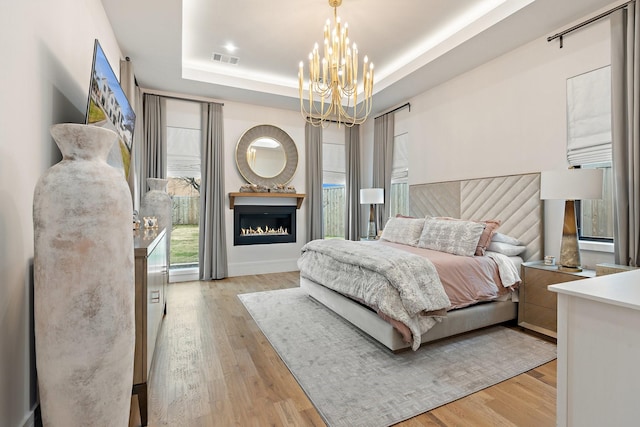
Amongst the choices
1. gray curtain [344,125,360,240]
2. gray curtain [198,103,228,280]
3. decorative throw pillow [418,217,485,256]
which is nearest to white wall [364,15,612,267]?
decorative throw pillow [418,217,485,256]

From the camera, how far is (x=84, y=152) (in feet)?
3.90

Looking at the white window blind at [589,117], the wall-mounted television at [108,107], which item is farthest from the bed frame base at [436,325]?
the wall-mounted television at [108,107]

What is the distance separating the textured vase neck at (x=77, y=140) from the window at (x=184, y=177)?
13.3 feet

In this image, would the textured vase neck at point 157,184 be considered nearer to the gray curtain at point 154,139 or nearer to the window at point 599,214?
the gray curtain at point 154,139

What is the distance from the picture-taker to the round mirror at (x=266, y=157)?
17.8 feet

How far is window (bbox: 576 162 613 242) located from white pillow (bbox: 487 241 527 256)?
1.76 ft

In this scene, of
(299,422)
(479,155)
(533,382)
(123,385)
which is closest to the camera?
(123,385)

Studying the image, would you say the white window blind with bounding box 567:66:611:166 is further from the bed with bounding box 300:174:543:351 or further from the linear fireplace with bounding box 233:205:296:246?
the linear fireplace with bounding box 233:205:296:246

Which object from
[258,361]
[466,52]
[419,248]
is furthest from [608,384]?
[466,52]

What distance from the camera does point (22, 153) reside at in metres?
1.35

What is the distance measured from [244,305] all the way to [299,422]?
216 centimetres

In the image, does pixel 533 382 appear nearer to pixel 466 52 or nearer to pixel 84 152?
pixel 84 152

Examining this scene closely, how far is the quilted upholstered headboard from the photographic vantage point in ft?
10.6

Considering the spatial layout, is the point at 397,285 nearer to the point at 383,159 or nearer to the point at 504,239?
the point at 504,239
